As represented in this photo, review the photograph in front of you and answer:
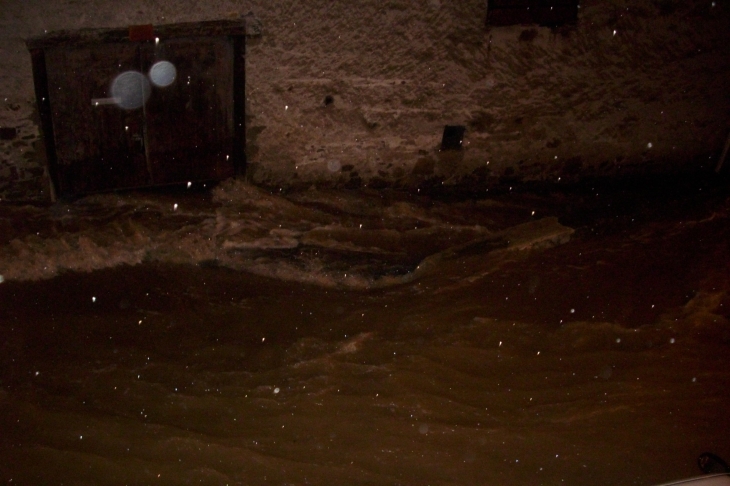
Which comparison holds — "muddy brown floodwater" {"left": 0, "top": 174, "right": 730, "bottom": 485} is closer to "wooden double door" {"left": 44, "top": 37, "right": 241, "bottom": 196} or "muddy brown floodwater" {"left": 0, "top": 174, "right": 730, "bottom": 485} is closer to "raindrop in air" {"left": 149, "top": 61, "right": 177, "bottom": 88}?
"wooden double door" {"left": 44, "top": 37, "right": 241, "bottom": 196}

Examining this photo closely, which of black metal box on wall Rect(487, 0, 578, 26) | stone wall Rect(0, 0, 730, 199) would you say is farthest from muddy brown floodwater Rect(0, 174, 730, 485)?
black metal box on wall Rect(487, 0, 578, 26)

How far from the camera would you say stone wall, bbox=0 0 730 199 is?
532 cm

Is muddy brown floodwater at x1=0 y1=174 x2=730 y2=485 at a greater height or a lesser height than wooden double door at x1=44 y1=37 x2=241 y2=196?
lesser

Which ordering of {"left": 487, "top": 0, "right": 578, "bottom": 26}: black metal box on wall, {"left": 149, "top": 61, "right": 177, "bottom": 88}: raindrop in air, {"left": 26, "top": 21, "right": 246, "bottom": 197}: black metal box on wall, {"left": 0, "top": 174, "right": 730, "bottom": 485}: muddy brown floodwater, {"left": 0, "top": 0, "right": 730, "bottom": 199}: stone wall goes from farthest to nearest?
{"left": 487, "top": 0, "right": 578, "bottom": 26}: black metal box on wall
{"left": 149, "top": 61, "right": 177, "bottom": 88}: raindrop in air
{"left": 0, "top": 0, "right": 730, "bottom": 199}: stone wall
{"left": 26, "top": 21, "right": 246, "bottom": 197}: black metal box on wall
{"left": 0, "top": 174, "right": 730, "bottom": 485}: muddy brown floodwater

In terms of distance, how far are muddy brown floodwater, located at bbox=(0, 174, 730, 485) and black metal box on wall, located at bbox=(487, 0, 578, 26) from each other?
1.88 metres

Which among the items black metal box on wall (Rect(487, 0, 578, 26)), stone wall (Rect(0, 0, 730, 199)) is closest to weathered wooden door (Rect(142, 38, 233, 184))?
stone wall (Rect(0, 0, 730, 199))

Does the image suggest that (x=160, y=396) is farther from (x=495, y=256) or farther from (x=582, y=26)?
(x=582, y=26)

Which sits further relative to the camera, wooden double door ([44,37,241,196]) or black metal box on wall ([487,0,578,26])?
black metal box on wall ([487,0,578,26])

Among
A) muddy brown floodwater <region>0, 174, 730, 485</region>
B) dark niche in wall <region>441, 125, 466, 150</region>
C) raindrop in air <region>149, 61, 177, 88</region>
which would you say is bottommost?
muddy brown floodwater <region>0, 174, 730, 485</region>

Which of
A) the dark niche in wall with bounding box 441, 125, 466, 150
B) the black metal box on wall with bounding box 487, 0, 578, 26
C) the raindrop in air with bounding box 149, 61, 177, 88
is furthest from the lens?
the dark niche in wall with bounding box 441, 125, 466, 150

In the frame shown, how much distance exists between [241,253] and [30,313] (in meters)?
1.65

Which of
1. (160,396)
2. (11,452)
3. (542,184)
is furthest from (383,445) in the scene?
(542,184)

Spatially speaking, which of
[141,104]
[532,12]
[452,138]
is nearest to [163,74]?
[141,104]

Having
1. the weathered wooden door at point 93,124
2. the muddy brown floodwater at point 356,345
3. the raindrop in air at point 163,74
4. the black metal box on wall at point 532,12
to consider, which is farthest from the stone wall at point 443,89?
the muddy brown floodwater at point 356,345
